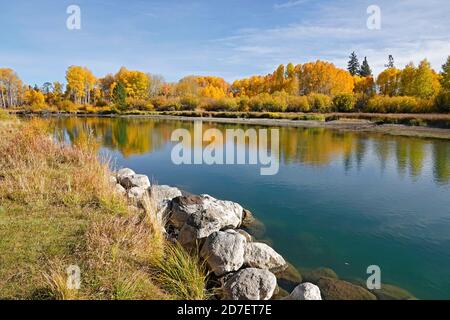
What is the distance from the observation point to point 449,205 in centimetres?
856

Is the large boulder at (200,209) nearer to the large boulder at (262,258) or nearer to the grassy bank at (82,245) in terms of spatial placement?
the grassy bank at (82,245)

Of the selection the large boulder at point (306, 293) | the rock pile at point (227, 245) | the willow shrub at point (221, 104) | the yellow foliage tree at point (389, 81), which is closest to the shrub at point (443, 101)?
the yellow foliage tree at point (389, 81)

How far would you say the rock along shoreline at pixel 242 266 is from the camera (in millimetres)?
4223

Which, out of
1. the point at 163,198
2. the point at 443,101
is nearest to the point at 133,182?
the point at 163,198

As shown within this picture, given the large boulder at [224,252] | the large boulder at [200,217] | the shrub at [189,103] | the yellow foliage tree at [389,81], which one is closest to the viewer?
the large boulder at [224,252]

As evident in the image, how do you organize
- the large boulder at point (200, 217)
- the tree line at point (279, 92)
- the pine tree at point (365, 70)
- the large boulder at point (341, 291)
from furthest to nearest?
the pine tree at point (365, 70) < the tree line at point (279, 92) < the large boulder at point (200, 217) < the large boulder at point (341, 291)

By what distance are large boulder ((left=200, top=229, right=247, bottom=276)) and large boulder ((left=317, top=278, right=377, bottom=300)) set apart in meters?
1.22

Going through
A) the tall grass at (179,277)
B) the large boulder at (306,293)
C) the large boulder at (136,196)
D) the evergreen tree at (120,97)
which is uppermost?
the evergreen tree at (120,97)

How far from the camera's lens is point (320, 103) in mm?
44438

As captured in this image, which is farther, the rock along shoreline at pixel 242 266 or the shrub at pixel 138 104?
the shrub at pixel 138 104

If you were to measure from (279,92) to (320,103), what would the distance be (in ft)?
28.9

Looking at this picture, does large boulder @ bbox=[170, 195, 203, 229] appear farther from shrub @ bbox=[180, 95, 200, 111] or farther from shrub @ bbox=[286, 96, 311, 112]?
shrub @ bbox=[180, 95, 200, 111]

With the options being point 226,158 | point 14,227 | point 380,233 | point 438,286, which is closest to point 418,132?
point 226,158

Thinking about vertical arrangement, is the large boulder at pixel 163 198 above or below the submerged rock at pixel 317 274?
above
